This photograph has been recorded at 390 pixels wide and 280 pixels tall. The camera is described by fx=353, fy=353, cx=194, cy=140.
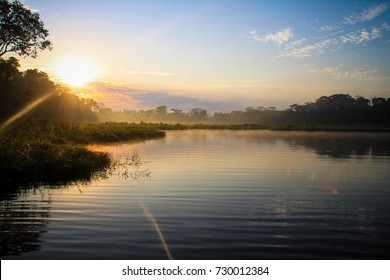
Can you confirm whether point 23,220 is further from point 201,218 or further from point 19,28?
point 19,28

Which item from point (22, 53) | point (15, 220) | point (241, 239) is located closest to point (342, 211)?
point (241, 239)

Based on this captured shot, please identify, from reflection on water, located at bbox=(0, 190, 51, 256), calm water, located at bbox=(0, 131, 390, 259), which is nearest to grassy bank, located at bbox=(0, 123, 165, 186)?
calm water, located at bbox=(0, 131, 390, 259)

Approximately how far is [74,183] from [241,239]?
11.6 m

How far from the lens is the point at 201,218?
12.3 metres

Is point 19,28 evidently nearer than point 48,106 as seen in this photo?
Yes

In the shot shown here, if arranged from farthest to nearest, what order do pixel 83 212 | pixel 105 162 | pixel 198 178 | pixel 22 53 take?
pixel 22 53, pixel 105 162, pixel 198 178, pixel 83 212

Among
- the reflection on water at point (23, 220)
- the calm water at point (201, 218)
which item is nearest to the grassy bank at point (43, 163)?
the calm water at point (201, 218)

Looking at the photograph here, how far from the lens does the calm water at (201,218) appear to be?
30.3ft

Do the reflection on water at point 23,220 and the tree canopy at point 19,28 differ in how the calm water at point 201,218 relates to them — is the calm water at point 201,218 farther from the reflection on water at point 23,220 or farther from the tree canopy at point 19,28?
the tree canopy at point 19,28

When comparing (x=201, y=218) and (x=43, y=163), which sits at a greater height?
(x=43, y=163)

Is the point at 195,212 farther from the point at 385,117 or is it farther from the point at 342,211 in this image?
the point at 385,117

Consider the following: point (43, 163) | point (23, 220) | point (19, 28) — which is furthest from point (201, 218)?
point (19, 28)
